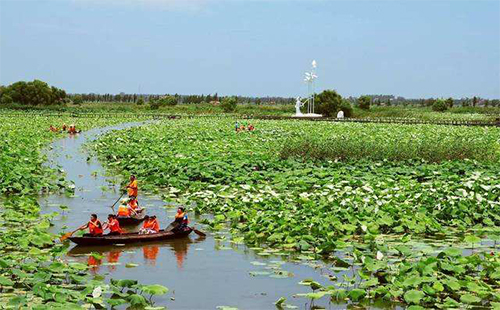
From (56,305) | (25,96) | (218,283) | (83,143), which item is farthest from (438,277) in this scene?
(25,96)

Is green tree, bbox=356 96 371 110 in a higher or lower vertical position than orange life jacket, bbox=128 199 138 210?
higher

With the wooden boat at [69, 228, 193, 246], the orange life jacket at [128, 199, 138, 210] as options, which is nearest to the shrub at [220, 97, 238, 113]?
the orange life jacket at [128, 199, 138, 210]

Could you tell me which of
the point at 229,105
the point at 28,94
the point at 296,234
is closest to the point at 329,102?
the point at 229,105

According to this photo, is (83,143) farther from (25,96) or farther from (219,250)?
(25,96)

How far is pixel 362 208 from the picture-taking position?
11789 millimetres

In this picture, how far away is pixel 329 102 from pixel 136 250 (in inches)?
2018

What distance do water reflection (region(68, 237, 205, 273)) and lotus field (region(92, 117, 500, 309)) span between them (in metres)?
0.90

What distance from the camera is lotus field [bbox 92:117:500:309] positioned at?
8.09 metres

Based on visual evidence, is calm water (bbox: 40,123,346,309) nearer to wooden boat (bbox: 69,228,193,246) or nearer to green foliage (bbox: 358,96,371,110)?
wooden boat (bbox: 69,228,193,246)

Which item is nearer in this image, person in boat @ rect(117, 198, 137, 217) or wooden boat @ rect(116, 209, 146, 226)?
wooden boat @ rect(116, 209, 146, 226)

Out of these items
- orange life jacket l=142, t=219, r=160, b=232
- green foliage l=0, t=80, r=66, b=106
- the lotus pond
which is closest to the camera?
the lotus pond

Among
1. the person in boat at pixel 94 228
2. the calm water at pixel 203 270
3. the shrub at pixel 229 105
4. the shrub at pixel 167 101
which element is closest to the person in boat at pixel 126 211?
the calm water at pixel 203 270

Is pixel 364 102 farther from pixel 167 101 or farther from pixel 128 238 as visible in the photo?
pixel 128 238

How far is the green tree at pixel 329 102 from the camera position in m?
60.7
